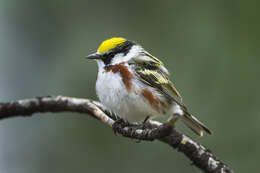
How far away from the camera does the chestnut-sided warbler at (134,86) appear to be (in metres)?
4.19

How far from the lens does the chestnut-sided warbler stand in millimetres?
4188

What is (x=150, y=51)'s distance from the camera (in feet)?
22.4

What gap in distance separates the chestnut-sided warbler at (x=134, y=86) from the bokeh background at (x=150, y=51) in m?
1.44

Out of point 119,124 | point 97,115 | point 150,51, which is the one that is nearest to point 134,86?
point 119,124

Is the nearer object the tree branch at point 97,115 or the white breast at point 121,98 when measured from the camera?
the tree branch at point 97,115

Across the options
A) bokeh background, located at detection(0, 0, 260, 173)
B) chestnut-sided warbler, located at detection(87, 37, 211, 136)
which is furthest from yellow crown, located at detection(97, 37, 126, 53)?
bokeh background, located at detection(0, 0, 260, 173)

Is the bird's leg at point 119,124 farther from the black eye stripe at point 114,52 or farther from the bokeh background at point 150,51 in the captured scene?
the bokeh background at point 150,51

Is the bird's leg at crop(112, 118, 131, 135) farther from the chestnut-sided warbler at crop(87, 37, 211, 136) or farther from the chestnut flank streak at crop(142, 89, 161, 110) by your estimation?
the chestnut flank streak at crop(142, 89, 161, 110)

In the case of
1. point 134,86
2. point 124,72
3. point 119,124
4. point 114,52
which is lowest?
point 119,124

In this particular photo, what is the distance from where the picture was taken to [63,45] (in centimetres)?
724

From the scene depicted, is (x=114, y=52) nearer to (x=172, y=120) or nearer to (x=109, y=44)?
→ (x=109, y=44)

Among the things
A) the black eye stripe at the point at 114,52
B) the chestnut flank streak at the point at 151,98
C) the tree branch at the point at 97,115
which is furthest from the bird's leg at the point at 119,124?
the black eye stripe at the point at 114,52

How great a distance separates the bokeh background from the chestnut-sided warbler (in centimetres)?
144

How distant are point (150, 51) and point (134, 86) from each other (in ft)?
8.69
